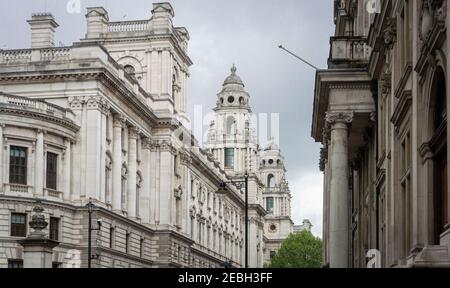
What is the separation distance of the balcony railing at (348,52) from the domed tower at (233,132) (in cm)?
10630

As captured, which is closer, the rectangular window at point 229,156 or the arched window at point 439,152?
the arched window at point 439,152

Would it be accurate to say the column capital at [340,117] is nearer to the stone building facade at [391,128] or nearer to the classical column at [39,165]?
the stone building facade at [391,128]

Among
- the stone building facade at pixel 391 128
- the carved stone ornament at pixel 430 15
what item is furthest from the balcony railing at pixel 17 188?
the carved stone ornament at pixel 430 15

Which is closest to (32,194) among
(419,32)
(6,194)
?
(6,194)

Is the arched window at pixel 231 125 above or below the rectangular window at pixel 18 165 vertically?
above

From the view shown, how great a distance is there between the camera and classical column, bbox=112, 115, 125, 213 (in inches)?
2692

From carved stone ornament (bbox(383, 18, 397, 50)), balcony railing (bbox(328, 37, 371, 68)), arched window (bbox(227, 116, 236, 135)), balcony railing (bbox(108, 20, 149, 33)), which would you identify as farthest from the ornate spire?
carved stone ornament (bbox(383, 18, 397, 50))

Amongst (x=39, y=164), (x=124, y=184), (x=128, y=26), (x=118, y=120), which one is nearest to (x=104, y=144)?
(x=118, y=120)

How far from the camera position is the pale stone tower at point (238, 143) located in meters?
141

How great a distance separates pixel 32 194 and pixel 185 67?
32342mm

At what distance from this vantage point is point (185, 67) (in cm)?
8850

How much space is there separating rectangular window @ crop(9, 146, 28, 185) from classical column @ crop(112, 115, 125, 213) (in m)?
10.0

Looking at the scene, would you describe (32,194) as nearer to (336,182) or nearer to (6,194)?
(6,194)

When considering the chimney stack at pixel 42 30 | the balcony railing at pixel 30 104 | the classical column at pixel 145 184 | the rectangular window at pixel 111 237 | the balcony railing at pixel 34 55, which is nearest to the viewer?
the balcony railing at pixel 30 104
